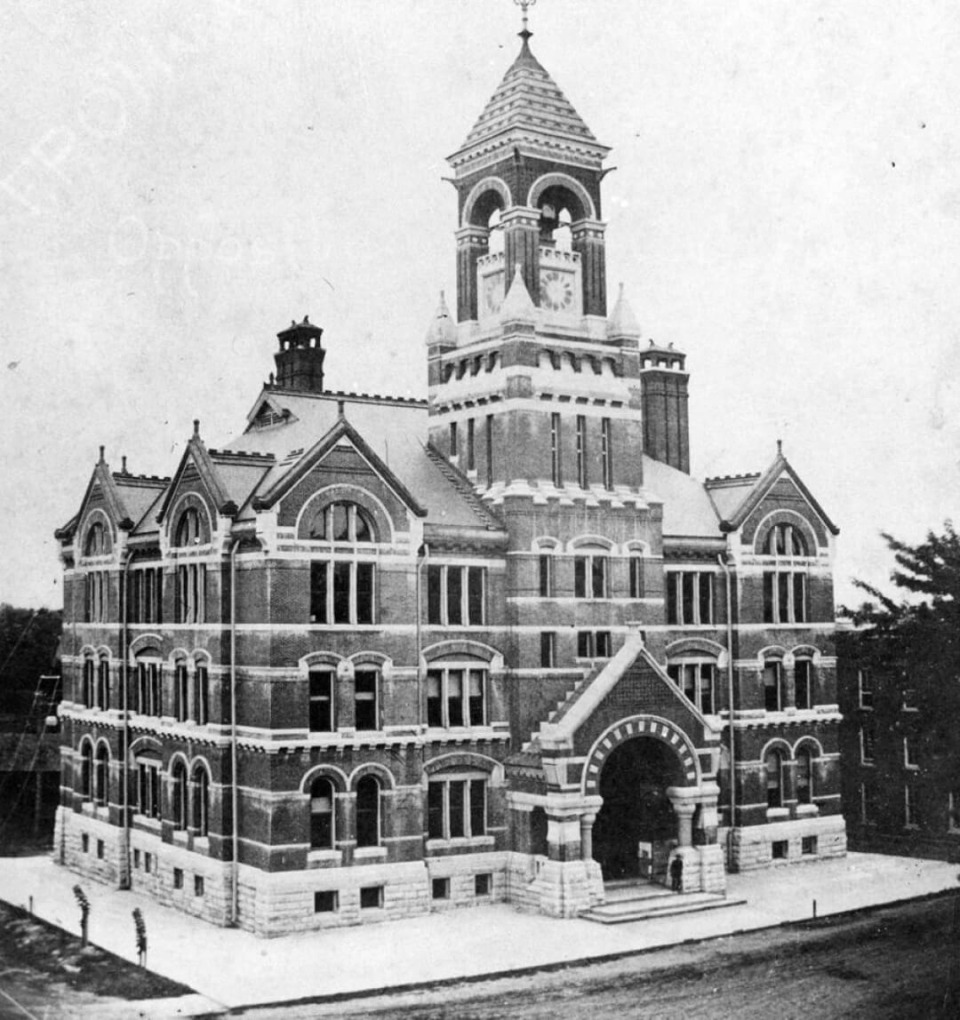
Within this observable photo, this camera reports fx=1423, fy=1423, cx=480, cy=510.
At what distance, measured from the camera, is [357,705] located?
130 feet

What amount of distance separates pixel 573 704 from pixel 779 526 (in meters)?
12.0

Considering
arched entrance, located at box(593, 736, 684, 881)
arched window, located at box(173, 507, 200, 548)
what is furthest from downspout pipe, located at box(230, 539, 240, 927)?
arched entrance, located at box(593, 736, 684, 881)

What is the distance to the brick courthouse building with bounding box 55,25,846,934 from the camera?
1537 inches

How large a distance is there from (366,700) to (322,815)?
3347 millimetres

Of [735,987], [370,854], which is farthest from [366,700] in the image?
[735,987]

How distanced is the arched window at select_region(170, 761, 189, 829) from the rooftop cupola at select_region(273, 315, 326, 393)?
15222 millimetres

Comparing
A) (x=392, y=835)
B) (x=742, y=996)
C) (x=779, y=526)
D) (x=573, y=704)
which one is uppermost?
(x=779, y=526)

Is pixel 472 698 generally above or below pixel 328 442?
below

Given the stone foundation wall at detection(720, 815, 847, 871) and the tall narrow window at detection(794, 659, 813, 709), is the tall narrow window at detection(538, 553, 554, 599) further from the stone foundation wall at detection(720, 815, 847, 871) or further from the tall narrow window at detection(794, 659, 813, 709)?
the tall narrow window at detection(794, 659, 813, 709)

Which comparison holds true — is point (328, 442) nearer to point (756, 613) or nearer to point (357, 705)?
point (357, 705)

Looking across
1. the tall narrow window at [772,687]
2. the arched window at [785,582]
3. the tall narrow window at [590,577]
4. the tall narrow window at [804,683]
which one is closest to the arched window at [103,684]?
the tall narrow window at [590,577]

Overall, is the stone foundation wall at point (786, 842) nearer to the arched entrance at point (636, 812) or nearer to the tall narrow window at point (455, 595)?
the arched entrance at point (636, 812)

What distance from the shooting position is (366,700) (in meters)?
39.8

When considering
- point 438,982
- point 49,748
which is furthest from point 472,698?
point 49,748
